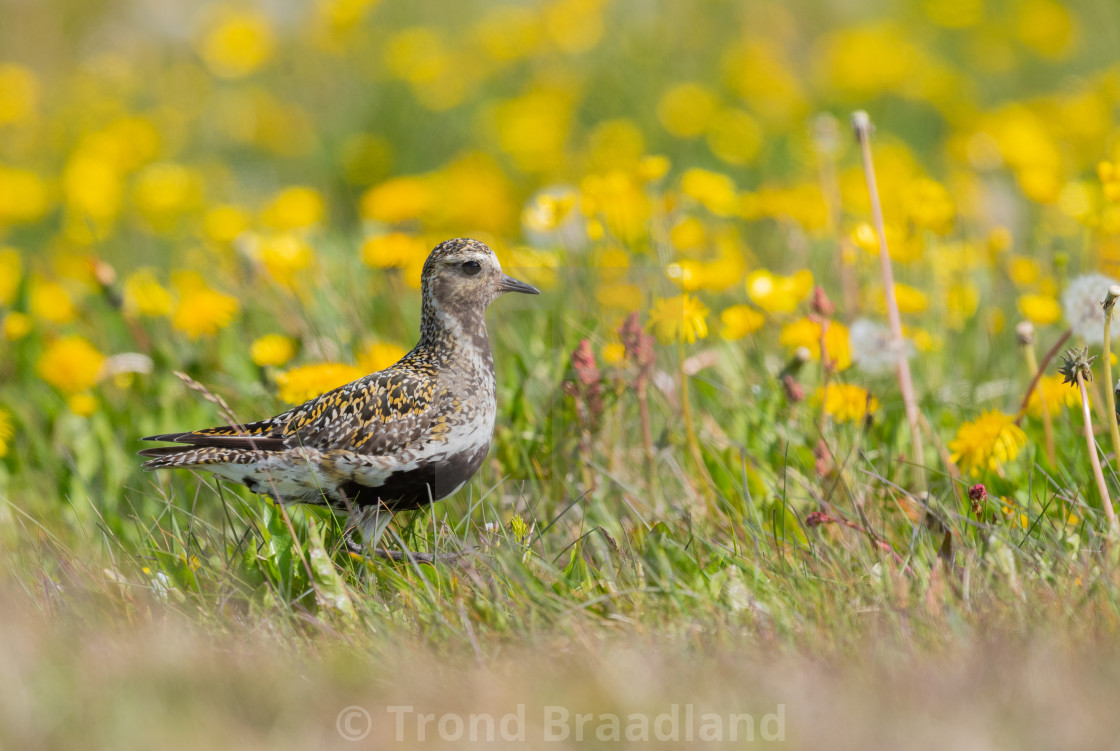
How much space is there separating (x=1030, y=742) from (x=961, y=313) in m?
3.55

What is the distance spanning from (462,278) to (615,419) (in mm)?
893

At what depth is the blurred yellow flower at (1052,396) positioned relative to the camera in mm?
3982

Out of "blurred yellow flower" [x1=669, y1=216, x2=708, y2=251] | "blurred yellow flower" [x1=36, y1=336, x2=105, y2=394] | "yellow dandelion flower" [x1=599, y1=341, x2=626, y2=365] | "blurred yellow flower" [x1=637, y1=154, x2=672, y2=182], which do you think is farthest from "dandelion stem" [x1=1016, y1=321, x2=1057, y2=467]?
"blurred yellow flower" [x1=36, y1=336, x2=105, y2=394]

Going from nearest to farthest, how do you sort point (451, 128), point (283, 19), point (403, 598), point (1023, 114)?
point (403, 598)
point (1023, 114)
point (451, 128)
point (283, 19)

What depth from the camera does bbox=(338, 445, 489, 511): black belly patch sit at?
11.7 feet

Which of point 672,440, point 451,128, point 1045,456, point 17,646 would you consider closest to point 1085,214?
point 1045,456

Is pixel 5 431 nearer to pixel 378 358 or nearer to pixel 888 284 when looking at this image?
pixel 378 358

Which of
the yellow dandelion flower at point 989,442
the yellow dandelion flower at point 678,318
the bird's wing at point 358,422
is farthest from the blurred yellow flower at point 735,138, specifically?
the bird's wing at point 358,422

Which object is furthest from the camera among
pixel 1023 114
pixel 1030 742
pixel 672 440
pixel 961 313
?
pixel 1023 114

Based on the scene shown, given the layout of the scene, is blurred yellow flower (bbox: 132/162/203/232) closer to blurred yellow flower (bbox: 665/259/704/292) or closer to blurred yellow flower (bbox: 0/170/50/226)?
blurred yellow flower (bbox: 0/170/50/226)

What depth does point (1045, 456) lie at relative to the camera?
4.05m

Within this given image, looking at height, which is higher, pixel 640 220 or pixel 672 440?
pixel 640 220

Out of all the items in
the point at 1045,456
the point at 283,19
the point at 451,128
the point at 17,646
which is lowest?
the point at 1045,456

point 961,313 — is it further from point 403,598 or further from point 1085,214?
point 403,598
